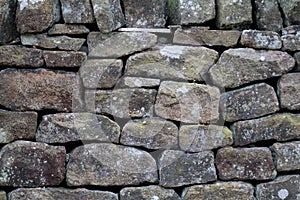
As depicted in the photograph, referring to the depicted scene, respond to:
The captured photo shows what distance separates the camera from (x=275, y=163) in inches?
137

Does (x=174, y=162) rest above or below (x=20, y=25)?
below

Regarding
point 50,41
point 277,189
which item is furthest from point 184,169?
point 50,41

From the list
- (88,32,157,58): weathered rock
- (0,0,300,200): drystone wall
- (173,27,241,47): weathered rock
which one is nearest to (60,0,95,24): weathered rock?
(0,0,300,200): drystone wall

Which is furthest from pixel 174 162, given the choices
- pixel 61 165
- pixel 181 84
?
pixel 61 165

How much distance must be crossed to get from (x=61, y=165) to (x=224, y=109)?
3.80 ft

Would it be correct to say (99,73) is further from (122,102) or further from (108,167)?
(108,167)

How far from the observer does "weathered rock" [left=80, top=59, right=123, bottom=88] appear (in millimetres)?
3467

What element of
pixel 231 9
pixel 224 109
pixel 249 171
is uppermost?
pixel 231 9

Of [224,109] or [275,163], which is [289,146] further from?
[224,109]

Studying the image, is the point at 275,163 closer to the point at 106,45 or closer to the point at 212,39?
the point at 212,39

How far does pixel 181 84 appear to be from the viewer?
11.5 feet

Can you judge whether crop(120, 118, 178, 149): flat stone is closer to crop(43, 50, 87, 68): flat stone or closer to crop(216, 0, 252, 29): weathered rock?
crop(43, 50, 87, 68): flat stone

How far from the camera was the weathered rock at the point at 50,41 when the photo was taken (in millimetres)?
3457

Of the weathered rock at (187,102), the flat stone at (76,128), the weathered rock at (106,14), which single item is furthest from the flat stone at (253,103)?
the weathered rock at (106,14)
